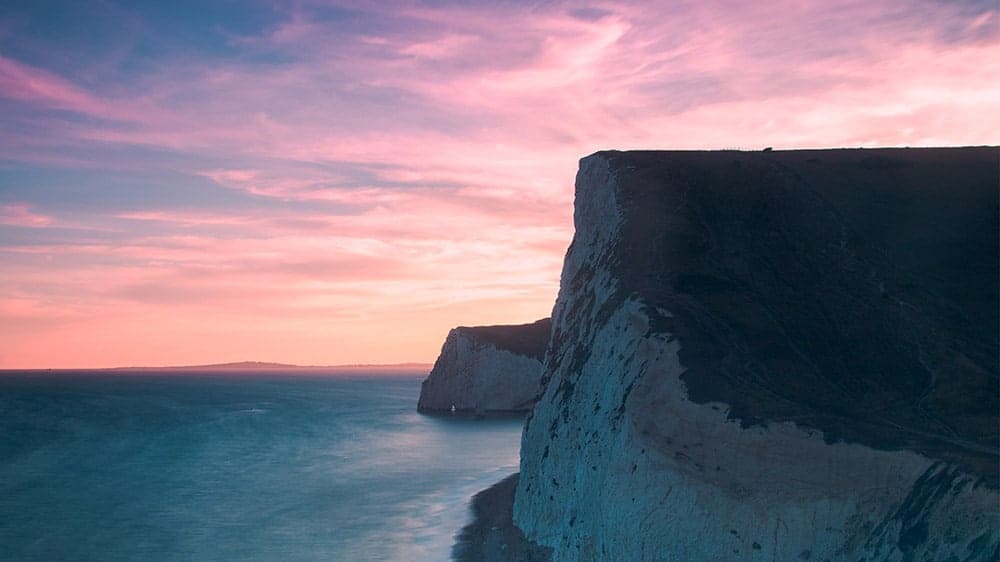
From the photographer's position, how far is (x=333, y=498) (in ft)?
150

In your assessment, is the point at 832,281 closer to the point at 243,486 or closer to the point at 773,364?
the point at 773,364

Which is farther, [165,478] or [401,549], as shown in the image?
[165,478]

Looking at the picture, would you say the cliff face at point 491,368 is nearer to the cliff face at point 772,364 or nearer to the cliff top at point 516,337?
the cliff top at point 516,337

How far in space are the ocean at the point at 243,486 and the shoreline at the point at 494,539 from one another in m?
0.78

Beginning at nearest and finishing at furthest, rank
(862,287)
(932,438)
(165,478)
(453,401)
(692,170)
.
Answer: (932,438) < (862,287) < (692,170) < (165,478) < (453,401)

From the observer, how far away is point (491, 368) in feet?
349

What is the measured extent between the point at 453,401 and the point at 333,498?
66.8 meters

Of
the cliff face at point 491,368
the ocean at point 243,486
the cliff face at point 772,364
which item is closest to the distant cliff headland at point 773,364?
the cliff face at point 772,364

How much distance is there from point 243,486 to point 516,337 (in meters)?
62.2

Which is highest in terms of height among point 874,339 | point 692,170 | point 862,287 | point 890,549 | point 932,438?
point 692,170

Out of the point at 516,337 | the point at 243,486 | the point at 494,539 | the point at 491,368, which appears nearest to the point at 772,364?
the point at 494,539

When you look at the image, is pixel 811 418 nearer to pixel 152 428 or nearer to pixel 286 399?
pixel 152 428

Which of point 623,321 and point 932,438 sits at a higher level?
point 623,321

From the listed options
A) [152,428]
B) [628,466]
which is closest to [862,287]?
[628,466]
